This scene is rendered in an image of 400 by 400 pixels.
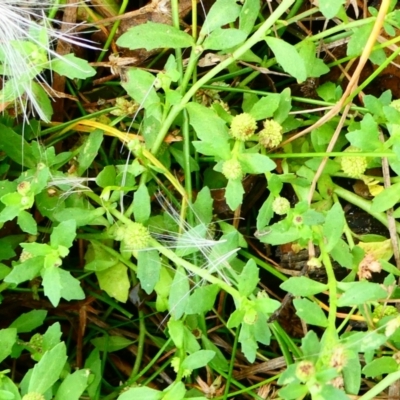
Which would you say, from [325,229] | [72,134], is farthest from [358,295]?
[72,134]

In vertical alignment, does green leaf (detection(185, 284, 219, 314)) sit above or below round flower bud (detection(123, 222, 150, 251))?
below

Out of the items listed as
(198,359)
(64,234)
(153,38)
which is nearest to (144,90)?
(153,38)

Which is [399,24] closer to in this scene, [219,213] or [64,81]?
[219,213]

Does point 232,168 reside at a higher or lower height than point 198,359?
higher

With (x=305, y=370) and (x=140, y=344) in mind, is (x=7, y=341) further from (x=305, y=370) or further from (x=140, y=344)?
(x=305, y=370)

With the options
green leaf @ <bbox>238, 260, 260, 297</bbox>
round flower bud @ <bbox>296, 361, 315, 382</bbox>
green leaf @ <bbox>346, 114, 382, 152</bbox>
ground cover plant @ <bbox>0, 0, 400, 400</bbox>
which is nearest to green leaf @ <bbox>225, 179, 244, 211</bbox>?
ground cover plant @ <bbox>0, 0, 400, 400</bbox>

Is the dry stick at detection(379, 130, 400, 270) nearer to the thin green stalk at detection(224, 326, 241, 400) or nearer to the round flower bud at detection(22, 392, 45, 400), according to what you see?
the thin green stalk at detection(224, 326, 241, 400)

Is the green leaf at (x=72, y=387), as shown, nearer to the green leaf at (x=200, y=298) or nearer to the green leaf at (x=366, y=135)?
the green leaf at (x=200, y=298)
